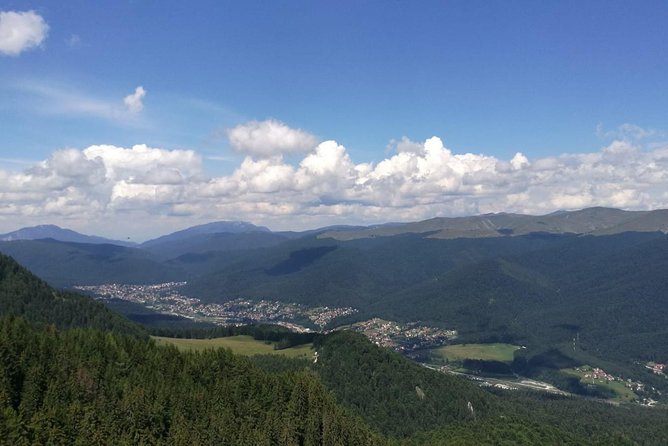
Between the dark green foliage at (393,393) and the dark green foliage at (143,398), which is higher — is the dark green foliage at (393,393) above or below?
below

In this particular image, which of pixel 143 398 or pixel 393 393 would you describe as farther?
pixel 393 393

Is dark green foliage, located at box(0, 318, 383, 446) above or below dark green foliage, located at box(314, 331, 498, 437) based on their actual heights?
above

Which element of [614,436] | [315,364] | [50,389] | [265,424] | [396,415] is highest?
[50,389]

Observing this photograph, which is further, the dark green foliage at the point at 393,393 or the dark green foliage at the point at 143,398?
the dark green foliage at the point at 393,393

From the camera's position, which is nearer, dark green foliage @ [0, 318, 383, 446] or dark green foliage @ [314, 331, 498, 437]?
dark green foliage @ [0, 318, 383, 446]

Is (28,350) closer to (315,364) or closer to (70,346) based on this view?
(70,346)

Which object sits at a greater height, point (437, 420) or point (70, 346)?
point (70, 346)

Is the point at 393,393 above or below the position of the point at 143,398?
below

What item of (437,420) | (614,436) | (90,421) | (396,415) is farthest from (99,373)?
(614,436)
